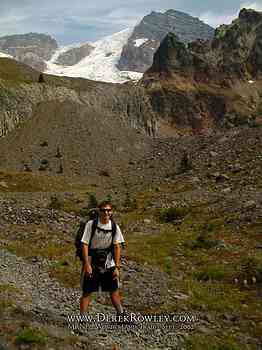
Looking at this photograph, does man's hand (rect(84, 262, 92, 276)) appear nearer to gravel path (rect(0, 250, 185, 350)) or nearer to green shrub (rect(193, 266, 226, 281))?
gravel path (rect(0, 250, 185, 350))

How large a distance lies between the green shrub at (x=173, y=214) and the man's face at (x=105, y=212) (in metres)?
19.6

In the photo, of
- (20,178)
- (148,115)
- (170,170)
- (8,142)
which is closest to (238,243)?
(20,178)

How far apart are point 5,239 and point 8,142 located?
122 ft

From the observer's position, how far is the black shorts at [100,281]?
424 inches

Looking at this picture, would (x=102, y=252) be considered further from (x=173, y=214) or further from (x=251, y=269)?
(x=173, y=214)

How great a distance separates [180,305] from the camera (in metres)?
14.2

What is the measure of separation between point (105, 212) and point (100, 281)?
4.81 feet

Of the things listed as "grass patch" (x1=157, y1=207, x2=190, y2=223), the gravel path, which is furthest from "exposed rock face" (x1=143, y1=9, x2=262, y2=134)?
the gravel path

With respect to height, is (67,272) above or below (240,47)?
below

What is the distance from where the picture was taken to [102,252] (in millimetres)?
10766

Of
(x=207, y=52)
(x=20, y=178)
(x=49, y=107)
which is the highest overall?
(x=207, y=52)

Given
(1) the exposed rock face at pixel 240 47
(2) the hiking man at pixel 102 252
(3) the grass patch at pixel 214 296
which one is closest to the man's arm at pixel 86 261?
(2) the hiking man at pixel 102 252

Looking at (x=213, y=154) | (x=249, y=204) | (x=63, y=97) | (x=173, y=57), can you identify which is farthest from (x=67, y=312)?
(x=173, y=57)

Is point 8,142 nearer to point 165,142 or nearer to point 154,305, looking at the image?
point 165,142
